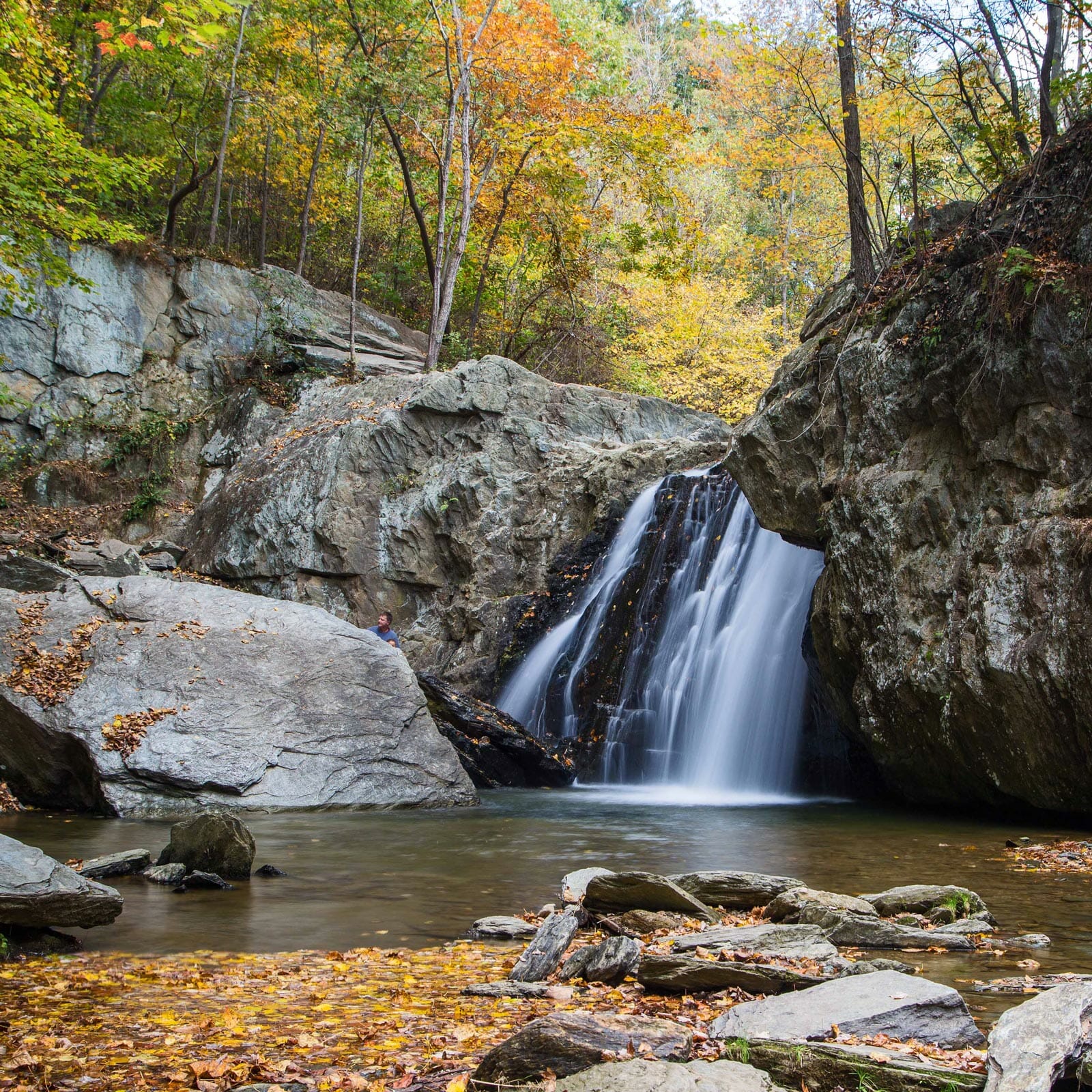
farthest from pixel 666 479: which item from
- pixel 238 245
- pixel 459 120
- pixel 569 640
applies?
pixel 238 245

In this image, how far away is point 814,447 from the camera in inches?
434

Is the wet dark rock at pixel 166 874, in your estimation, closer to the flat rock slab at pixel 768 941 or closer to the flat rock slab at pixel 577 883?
the flat rock slab at pixel 577 883

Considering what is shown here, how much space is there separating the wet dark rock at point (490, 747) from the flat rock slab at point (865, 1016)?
9.53 metres

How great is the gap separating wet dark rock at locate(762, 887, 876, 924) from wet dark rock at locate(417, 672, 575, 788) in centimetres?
774

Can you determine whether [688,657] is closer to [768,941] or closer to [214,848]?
[214,848]

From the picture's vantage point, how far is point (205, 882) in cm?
602

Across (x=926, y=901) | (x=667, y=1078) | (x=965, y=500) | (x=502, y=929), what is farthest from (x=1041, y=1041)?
(x=965, y=500)

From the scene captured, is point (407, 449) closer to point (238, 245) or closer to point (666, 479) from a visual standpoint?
point (666, 479)

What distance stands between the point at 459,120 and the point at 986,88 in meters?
14.2

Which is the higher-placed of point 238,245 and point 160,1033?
point 238,245

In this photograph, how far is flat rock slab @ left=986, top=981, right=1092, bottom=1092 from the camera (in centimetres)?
233

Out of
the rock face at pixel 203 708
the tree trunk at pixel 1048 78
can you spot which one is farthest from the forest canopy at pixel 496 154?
the rock face at pixel 203 708

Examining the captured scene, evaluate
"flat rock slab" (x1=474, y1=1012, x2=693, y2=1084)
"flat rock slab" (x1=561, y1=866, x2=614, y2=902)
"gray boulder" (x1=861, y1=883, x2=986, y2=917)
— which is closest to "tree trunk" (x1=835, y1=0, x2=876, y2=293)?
"gray boulder" (x1=861, y1=883, x2=986, y2=917)

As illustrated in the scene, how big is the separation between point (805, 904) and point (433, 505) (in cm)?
1443
